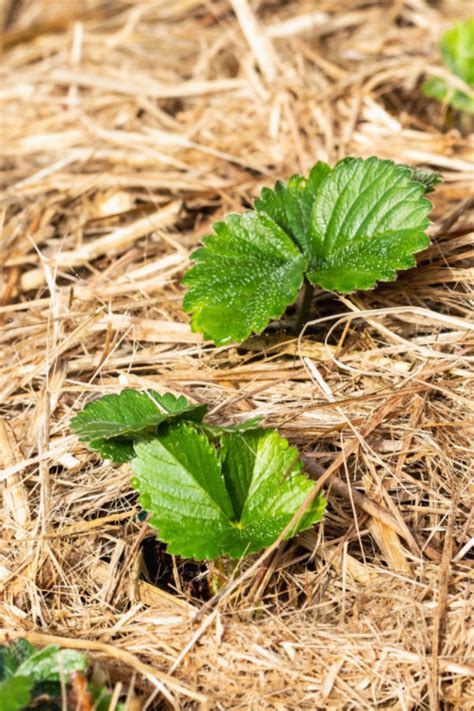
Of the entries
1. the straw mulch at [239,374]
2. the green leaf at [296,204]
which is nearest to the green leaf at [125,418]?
the straw mulch at [239,374]

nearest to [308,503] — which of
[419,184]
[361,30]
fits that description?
[419,184]

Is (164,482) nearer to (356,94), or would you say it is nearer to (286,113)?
(286,113)

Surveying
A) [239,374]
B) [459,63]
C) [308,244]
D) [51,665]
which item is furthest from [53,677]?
[459,63]

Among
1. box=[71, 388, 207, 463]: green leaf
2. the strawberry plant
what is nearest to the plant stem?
box=[71, 388, 207, 463]: green leaf

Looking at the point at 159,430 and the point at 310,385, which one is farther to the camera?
the point at 310,385

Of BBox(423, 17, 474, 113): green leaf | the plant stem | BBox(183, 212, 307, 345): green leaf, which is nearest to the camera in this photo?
BBox(183, 212, 307, 345): green leaf

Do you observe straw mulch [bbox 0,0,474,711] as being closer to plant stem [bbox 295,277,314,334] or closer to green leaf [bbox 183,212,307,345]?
plant stem [bbox 295,277,314,334]

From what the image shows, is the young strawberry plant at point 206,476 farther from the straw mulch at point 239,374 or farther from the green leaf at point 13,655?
the green leaf at point 13,655
